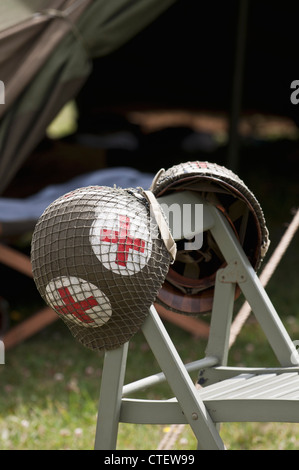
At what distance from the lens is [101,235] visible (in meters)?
1.52

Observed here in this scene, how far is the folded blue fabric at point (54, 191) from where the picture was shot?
3.59 meters

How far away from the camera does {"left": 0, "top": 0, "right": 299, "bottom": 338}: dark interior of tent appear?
5.39 m

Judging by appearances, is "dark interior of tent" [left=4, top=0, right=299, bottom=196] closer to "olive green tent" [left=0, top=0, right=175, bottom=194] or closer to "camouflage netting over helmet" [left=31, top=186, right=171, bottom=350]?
"olive green tent" [left=0, top=0, right=175, bottom=194]

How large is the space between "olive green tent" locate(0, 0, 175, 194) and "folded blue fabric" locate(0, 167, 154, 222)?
313mm

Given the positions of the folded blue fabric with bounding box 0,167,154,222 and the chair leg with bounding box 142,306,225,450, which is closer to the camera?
the chair leg with bounding box 142,306,225,450

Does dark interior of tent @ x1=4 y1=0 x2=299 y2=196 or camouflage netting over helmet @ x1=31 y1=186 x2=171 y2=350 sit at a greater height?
camouflage netting over helmet @ x1=31 y1=186 x2=171 y2=350

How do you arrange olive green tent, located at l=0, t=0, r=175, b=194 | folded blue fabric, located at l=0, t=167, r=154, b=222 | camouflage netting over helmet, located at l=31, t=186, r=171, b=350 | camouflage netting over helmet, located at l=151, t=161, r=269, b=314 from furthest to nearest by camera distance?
folded blue fabric, located at l=0, t=167, r=154, b=222 < olive green tent, located at l=0, t=0, r=175, b=194 < camouflage netting over helmet, located at l=151, t=161, r=269, b=314 < camouflage netting over helmet, located at l=31, t=186, r=171, b=350

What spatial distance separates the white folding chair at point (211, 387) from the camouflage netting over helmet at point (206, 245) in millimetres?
50

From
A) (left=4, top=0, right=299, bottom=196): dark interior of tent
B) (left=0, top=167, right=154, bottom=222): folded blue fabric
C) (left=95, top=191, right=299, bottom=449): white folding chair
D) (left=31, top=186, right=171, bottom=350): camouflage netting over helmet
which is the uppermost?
(left=31, top=186, right=171, bottom=350): camouflage netting over helmet

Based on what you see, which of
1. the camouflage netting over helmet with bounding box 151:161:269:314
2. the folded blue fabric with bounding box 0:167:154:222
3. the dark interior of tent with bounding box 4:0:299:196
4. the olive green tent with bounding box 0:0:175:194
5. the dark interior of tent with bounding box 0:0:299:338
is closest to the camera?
the camouflage netting over helmet with bounding box 151:161:269:314

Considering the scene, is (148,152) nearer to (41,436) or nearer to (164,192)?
(41,436)

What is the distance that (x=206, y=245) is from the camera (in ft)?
6.82

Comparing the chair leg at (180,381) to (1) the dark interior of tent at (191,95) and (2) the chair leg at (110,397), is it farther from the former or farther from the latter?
(1) the dark interior of tent at (191,95)

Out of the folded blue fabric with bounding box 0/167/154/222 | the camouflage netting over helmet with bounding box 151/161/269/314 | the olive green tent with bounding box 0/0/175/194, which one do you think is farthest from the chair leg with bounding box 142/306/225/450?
the folded blue fabric with bounding box 0/167/154/222
